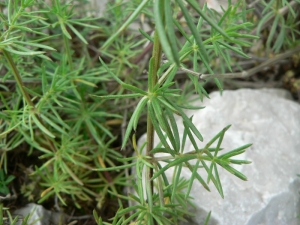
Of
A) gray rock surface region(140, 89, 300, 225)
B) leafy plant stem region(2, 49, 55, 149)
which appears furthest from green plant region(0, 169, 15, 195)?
gray rock surface region(140, 89, 300, 225)

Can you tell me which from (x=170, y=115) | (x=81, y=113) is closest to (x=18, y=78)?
(x=81, y=113)

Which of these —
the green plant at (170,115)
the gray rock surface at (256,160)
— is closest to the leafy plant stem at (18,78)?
the green plant at (170,115)

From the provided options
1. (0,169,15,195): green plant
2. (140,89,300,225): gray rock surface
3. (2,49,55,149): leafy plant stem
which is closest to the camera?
(2,49,55,149): leafy plant stem

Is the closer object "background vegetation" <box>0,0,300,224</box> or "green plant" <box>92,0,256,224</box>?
"green plant" <box>92,0,256,224</box>

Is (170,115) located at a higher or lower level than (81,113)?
higher

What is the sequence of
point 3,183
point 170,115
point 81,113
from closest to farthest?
point 170,115 → point 3,183 → point 81,113

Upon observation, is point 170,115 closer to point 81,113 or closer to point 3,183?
point 81,113

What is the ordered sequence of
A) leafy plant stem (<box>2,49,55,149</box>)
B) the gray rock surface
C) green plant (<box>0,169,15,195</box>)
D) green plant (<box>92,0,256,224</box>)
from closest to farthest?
green plant (<box>92,0,256,224</box>) → leafy plant stem (<box>2,49,55,149</box>) → the gray rock surface → green plant (<box>0,169,15,195</box>)

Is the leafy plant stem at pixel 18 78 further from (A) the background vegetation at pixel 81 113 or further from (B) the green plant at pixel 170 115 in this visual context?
(B) the green plant at pixel 170 115

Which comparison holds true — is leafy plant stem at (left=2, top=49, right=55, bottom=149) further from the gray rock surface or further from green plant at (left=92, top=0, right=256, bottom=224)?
the gray rock surface
